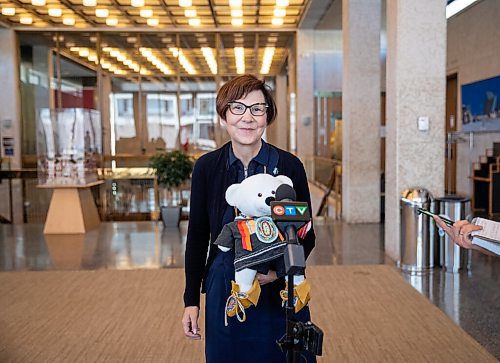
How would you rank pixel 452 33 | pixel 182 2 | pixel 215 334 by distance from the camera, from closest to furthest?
1. pixel 215 334
2. pixel 182 2
3. pixel 452 33

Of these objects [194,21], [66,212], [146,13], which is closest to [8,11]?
[146,13]

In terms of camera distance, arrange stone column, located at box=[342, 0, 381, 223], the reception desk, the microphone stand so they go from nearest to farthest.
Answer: the microphone stand → the reception desk → stone column, located at box=[342, 0, 381, 223]

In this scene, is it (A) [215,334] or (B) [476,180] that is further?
(B) [476,180]

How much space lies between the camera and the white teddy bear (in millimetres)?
1770

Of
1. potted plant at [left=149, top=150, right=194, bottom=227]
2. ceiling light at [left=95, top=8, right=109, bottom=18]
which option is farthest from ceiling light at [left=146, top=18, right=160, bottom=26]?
potted plant at [left=149, top=150, right=194, bottom=227]

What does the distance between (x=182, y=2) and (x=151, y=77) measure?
3902 mm

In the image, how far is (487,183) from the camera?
1173 centimetres

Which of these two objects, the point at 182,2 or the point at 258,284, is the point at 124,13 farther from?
the point at 258,284

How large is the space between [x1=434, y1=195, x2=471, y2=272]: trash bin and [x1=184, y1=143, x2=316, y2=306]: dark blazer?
14.9ft

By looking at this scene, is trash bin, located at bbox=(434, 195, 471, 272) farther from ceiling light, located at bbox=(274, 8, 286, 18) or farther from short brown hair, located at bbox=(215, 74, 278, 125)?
ceiling light, located at bbox=(274, 8, 286, 18)

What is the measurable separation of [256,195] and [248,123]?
12.4 inches

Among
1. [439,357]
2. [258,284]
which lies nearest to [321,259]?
[439,357]

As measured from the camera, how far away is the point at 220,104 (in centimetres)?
207

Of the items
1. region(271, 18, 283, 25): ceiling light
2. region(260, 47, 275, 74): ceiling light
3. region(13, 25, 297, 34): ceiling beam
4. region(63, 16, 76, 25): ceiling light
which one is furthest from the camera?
region(260, 47, 275, 74): ceiling light
